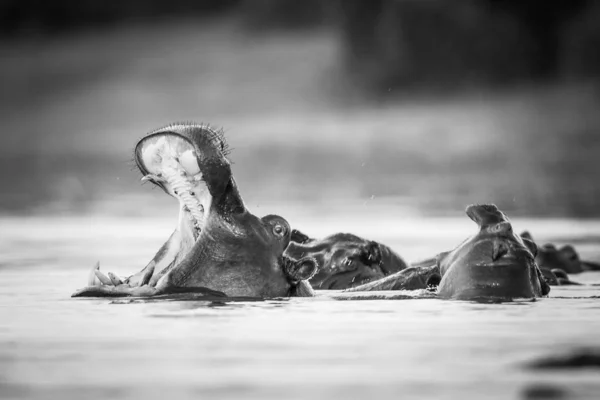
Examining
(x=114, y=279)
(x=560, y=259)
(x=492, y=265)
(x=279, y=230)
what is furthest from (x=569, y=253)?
(x=114, y=279)

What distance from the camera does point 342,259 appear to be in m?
13.4

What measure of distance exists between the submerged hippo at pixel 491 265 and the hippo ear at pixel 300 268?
1302 mm

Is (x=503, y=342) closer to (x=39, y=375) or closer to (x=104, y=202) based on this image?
(x=39, y=375)

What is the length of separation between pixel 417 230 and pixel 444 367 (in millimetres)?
20142

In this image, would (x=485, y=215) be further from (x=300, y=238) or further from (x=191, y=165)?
(x=300, y=238)

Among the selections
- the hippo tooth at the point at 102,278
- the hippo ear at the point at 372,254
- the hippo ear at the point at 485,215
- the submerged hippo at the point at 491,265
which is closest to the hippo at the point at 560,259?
the hippo ear at the point at 372,254

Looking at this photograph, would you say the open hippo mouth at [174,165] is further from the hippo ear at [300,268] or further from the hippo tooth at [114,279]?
the hippo tooth at [114,279]

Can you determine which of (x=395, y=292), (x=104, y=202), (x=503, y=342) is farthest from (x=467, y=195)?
(x=503, y=342)

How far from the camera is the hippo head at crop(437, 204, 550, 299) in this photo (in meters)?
11.0

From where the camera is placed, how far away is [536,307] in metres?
10.5

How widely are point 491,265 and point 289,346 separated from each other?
10.0 feet

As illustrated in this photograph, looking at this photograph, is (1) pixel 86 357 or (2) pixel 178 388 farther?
(1) pixel 86 357

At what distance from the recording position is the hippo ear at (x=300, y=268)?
34.6 feet

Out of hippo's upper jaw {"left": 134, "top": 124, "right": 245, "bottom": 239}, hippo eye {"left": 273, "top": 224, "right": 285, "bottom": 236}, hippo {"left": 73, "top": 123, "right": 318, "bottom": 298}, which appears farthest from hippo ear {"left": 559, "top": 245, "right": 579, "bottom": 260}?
hippo's upper jaw {"left": 134, "top": 124, "right": 245, "bottom": 239}
